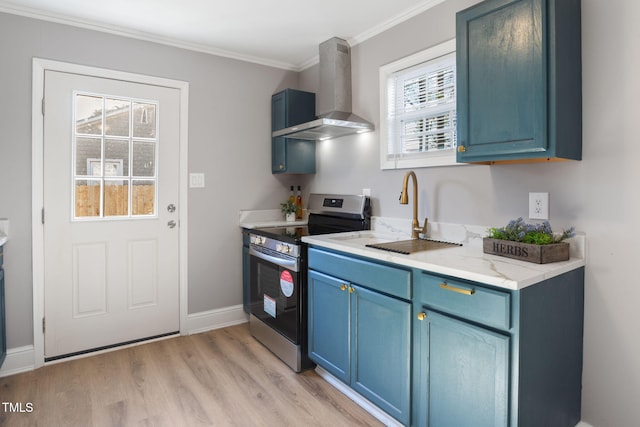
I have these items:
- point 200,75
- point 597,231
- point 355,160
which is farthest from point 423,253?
point 200,75

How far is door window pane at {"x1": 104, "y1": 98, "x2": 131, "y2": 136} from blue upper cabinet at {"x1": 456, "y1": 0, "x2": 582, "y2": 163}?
234cm

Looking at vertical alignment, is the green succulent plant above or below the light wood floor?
above

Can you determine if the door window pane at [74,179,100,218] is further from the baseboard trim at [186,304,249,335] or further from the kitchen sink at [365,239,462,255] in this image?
the kitchen sink at [365,239,462,255]

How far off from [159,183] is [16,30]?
1291 mm

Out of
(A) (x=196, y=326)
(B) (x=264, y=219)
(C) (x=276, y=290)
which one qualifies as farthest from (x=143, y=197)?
(C) (x=276, y=290)

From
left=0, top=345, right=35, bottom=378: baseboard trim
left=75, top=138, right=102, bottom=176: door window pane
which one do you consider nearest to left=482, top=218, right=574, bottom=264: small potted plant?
left=75, top=138, right=102, bottom=176: door window pane

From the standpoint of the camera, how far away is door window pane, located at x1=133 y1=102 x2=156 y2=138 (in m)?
2.90

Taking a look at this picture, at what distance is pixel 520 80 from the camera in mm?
1626

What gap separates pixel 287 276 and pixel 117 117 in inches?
68.0

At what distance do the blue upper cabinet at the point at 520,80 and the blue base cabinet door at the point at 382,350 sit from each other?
840 millimetres

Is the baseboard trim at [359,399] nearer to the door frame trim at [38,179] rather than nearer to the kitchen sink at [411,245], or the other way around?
the kitchen sink at [411,245]

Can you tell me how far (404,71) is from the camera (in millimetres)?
2600

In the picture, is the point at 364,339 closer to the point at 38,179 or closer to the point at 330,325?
the point at 330,325

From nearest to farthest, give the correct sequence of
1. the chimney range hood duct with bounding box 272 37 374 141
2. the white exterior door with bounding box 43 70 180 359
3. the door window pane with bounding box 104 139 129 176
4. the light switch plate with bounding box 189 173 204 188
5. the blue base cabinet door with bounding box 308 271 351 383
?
1. the blue base cabinet door with bounding box 308 271 351 383
2. the white exterior door with bounding box 43 70 180 359
3. the door window pane with bounding box 104 139 129 176
4. the chimney range hood duct with bounding box 272 37 374 141
5. the light switch plate with bounding box 189 173 204 188
